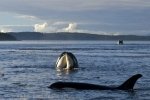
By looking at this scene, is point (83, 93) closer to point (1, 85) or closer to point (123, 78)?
point (1, 85)

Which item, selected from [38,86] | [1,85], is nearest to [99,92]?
[38,86]

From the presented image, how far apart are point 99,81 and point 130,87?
609 centimetres

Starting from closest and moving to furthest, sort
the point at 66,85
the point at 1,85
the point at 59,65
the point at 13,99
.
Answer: the point at 13,99
the point at 66,85
the point at 1,85
the point at 59,65

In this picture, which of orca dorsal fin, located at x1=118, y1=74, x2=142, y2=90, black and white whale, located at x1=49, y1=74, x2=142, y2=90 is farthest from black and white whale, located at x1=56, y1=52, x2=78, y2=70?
orca dorsal fin, located at x1=118, y1=74, x2=142, y2=90

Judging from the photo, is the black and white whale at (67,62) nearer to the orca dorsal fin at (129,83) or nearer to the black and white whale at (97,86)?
the black and white whale at (97,86)

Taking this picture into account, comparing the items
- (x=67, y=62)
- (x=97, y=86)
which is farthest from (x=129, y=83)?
(x=67, y=62)

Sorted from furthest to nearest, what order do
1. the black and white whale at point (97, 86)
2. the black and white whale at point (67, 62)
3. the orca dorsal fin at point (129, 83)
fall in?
the black and white whale at point (67, 62) → the orca dorsal fin at point (129, 83) → the black and white whale at point (97, 86)

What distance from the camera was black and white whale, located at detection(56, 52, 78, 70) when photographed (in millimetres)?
55456

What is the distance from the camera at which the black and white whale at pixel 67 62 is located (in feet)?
182

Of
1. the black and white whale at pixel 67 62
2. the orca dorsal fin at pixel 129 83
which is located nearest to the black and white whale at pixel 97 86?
the orca dorsal fin at pixel 129 83

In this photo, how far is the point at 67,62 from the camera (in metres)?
56.0

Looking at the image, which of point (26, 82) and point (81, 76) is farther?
point (81, 76)

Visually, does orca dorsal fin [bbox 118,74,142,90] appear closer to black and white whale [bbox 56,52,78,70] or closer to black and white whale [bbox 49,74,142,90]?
black and white whale [bbox 49,74,142,90]

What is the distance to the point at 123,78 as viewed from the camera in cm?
4325
